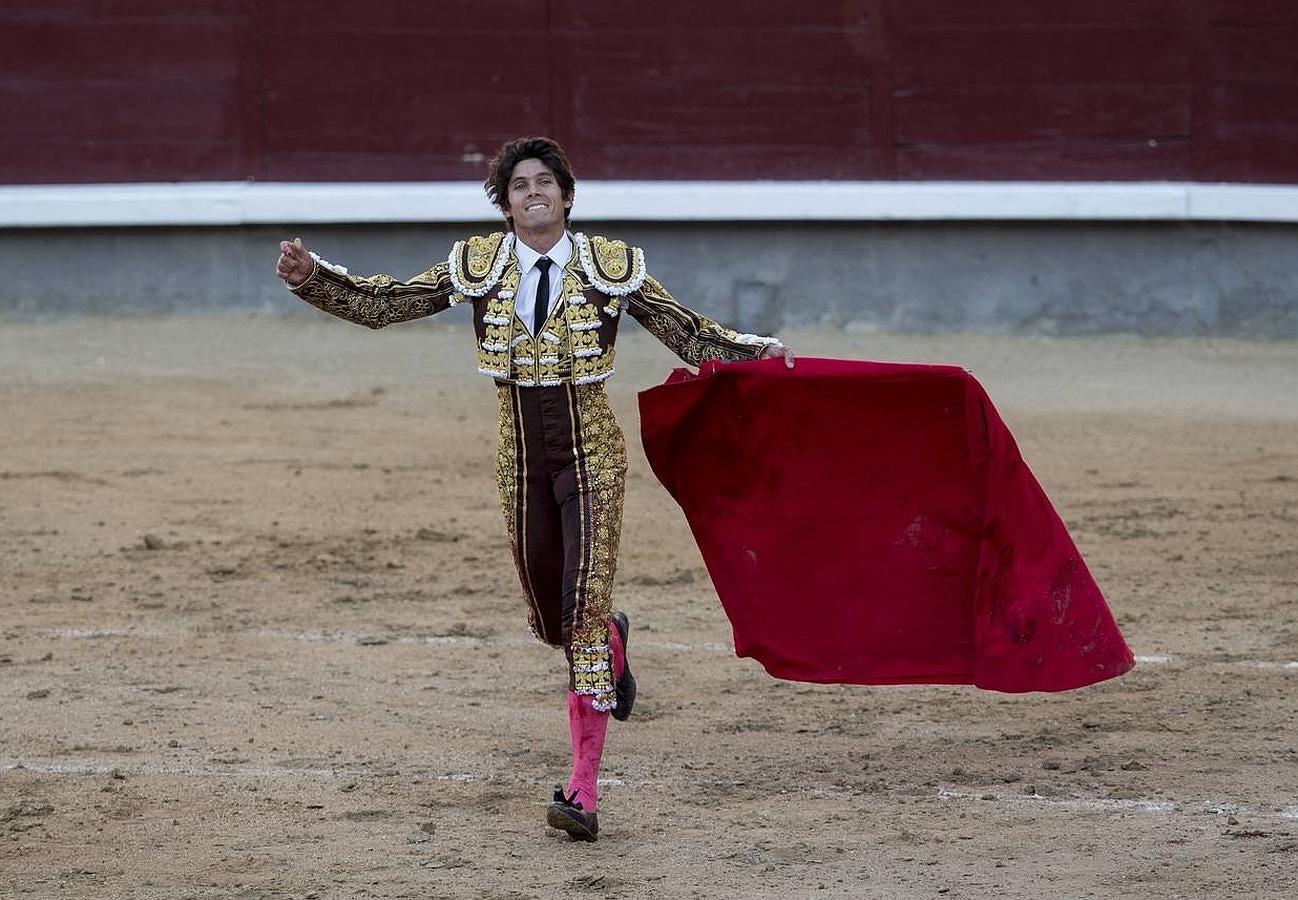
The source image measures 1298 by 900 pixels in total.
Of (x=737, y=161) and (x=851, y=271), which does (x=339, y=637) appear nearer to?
(x=851, y=271)

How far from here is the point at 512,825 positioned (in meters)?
3.92

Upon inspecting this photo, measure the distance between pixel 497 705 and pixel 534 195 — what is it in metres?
1.39

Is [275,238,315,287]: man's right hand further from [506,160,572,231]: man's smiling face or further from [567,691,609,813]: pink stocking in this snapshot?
[567,691,609,813]: pink stocking

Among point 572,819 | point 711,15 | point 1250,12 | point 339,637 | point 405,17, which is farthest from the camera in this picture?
point 405,17

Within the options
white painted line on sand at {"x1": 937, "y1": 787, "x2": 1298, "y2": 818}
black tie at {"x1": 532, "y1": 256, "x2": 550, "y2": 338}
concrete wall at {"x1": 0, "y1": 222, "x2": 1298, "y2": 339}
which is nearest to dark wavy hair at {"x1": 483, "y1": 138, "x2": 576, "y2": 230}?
black tie at {"x1": 532, "y1": 256, "x2": 550, "y2": 338}

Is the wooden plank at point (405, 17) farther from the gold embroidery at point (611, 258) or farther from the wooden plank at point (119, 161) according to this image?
the gold embroidery at point (611, 258)

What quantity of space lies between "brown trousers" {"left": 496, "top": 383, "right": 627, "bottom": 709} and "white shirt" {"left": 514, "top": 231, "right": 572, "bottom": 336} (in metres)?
0.15

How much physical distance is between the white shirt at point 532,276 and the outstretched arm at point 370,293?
0.16 meters

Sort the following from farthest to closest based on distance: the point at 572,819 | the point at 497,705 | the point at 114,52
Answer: the point at 114,52, the point at 497,705, the point at 572,819

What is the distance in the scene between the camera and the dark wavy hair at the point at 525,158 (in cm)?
391

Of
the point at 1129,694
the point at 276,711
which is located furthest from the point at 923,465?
the point at 276,711

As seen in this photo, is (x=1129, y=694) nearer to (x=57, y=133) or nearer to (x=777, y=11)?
(x=777, y=11)

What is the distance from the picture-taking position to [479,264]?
3.98 meters

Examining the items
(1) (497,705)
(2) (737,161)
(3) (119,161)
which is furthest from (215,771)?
(3) (119,161)
